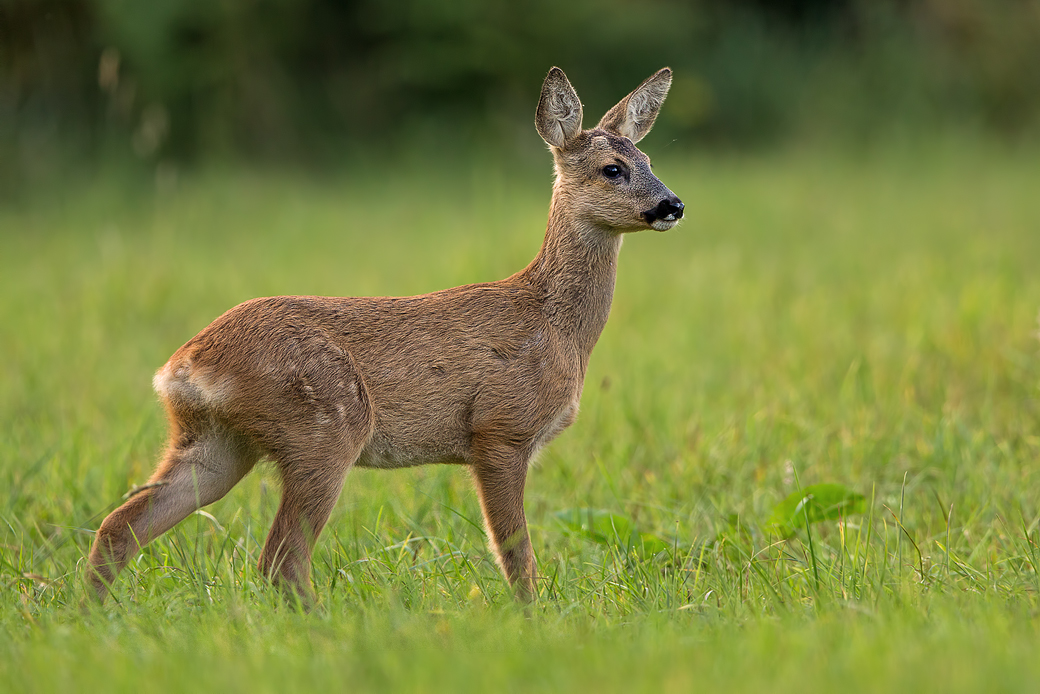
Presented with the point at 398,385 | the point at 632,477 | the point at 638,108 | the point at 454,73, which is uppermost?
the point at 454,73

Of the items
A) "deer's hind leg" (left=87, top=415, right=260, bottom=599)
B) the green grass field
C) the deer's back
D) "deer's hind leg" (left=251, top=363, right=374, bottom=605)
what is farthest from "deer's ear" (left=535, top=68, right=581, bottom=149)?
"deer's hind leg" (left=87, top=415, right=260, bottom=599)

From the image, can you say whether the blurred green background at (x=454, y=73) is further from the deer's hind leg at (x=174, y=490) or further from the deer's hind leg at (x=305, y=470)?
the deer's hind leg at (x=305, y=470)

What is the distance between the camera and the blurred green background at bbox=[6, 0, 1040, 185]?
11.4 m

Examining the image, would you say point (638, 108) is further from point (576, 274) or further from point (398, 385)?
point (398, 385)

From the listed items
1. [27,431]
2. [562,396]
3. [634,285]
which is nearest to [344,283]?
[634,285]

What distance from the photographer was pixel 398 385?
334cm

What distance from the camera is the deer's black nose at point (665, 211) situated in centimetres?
360

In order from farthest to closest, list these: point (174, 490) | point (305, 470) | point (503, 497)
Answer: point (503, 497), point (174, 490), point (305, 470)

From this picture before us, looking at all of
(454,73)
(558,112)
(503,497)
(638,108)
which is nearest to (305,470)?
(503,497)

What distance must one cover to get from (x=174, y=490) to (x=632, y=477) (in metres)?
1.88

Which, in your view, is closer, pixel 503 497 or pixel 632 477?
pixel 503 497

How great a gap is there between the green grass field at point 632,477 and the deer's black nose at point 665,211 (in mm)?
961

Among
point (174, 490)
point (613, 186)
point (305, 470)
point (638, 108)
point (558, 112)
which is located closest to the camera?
point (305, 470)

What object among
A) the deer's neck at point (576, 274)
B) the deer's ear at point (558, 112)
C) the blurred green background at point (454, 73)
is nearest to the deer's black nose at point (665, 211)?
the deer's neck at point (576, 274)
